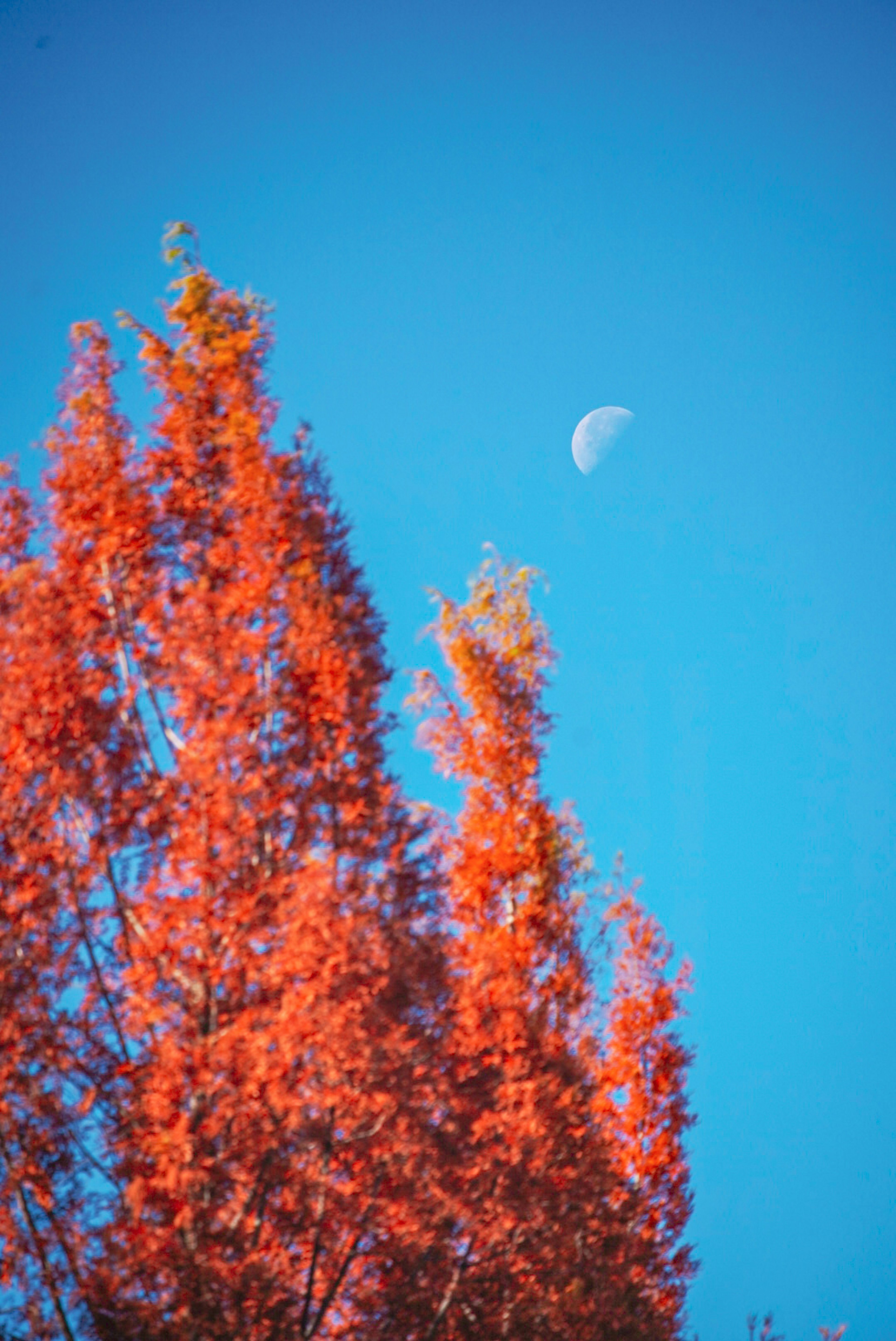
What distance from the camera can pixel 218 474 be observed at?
26.0 ft

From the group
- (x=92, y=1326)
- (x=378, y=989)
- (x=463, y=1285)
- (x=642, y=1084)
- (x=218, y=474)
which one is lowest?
(x=92, y=1326)

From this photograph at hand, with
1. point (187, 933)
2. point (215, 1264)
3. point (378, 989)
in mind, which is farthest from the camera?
point (378, 989)

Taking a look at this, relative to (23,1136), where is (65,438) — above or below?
above

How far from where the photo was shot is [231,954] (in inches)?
255

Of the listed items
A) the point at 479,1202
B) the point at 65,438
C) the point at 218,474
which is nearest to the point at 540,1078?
the point at 479,1202

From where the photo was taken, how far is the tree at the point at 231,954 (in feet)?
20.0

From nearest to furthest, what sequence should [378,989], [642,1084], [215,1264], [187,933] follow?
[215,1264]
[187,933]
[378,989]
[642,1084]

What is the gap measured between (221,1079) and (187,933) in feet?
2.79

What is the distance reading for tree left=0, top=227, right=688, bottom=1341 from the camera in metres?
6.10

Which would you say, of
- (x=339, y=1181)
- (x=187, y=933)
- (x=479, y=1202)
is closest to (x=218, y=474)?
(x=187, y=933)

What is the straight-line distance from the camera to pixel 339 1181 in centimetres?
723

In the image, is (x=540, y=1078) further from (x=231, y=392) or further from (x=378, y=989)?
(x=231, y=392)

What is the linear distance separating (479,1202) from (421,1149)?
106cm

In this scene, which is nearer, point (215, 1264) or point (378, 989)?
point (215, 1264)
